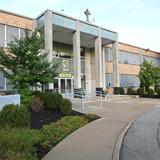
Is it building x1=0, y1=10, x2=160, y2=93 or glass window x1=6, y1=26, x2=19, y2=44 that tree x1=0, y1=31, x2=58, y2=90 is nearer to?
building x1=0, y1=10, x2=160, y2=93

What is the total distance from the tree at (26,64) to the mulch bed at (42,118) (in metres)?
2.52

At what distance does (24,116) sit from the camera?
37.3 feet

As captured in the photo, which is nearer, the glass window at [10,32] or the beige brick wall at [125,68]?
the glass window at [10,32]

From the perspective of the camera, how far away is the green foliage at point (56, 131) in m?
10.0

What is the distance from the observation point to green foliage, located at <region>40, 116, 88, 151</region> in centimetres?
1002

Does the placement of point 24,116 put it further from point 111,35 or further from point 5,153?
point 111,35

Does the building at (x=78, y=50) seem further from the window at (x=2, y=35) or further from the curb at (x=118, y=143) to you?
the curb at (x=118, y=143)

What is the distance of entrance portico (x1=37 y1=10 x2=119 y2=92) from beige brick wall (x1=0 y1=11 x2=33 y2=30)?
121cm

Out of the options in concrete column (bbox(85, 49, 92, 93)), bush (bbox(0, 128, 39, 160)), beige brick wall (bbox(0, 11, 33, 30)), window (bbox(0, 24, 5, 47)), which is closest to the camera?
bush (bbox(0, 128, 39, 160))

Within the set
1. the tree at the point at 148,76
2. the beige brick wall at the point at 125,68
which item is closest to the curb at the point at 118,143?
the tree at the point at 148,76

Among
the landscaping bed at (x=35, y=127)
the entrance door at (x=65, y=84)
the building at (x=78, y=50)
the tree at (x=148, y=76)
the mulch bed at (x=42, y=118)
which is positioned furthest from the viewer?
the tree at (x=148, y=76)

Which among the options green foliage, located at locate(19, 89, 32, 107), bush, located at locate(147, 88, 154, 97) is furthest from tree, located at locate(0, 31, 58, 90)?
bush, located at locate(147, 88, 154, 97)

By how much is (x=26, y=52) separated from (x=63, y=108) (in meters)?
3.88

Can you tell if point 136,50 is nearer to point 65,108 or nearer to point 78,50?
point 78,50
